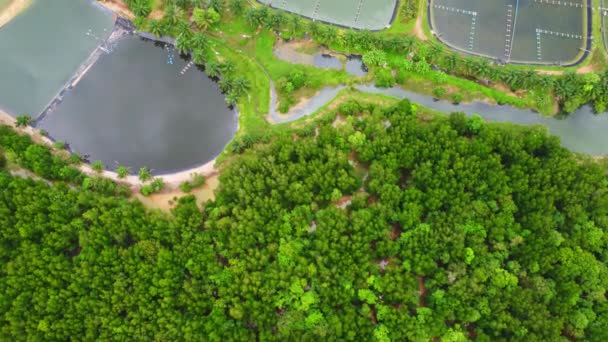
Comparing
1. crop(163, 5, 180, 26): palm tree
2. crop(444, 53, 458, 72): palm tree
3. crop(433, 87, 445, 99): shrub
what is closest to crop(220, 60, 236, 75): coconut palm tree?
crop(163, 5, 180, 26): palm tree

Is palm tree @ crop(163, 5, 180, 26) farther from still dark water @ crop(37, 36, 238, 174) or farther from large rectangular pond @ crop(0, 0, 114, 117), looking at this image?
large rectangular pond @ crop(0, 0, 114, 117)

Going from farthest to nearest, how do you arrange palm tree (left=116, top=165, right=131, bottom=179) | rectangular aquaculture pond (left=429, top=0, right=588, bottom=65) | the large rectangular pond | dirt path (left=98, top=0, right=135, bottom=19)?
rectangular aquaculture pond (left=429, top=0, right=588, bottom=65) → dirt path (left=98, top=0, right=135, bottom=19) → the large rectangular pond → palm tree (left=116, top=165, right=131, bottom=179)

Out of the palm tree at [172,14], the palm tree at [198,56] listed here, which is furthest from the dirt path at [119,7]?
the palm tree at [198,56]

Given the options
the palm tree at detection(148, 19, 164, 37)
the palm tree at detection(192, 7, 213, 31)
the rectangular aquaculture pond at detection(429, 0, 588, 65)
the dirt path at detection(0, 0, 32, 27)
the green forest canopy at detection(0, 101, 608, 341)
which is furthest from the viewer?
the rectangular aquaculture pond at detection(429, 0, 588, 65)

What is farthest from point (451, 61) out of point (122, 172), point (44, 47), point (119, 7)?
point (44, 47)

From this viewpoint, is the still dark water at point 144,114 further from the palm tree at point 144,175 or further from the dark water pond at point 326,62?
the dark water pond at point 326,62

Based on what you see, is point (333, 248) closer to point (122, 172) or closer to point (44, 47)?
point (122, 172)

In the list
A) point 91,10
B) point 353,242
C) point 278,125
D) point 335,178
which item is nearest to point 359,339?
point 353,242
